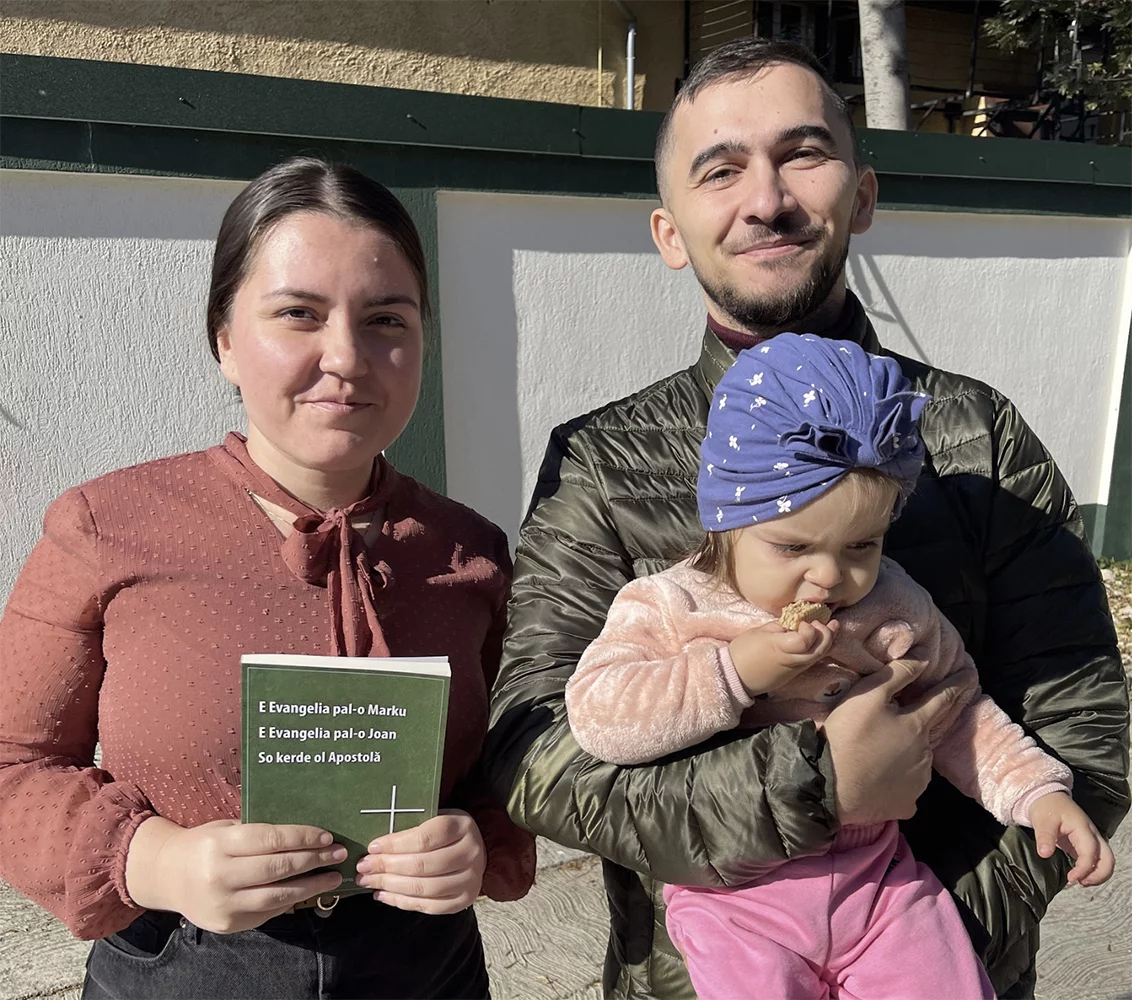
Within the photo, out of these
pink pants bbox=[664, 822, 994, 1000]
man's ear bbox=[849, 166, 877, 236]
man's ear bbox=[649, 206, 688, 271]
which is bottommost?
pink pants bbox=[664, 822, 994, 1000]

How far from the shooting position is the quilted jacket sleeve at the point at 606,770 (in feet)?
5.50

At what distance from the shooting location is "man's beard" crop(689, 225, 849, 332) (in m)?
2.04

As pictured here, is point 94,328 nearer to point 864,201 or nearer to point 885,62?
point 864,201

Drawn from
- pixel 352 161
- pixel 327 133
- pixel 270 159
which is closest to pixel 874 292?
pixel 352 161

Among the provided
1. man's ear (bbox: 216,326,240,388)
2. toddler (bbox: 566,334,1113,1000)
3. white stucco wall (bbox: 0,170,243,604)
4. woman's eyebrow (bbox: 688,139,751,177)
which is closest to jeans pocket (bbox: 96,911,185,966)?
toddler (bbox: 566,334,1113,1000)

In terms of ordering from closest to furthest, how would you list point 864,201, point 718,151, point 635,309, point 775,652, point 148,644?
point 775,652
point 148,644
point 718,151
point 864,201
point 635,309

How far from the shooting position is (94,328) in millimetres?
4461

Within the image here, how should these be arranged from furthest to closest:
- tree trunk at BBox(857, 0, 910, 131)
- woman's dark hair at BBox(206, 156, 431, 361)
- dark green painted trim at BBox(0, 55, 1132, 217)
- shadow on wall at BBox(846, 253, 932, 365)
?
tree trunk at BBox(857, 0, 910, 131) → shadow on wall at BBox(846, 253, 932, 365) → dark green painted trim at BBox(0, 55, 1132, 217) → woman's dark hair at BBox(206, 156, 431, 361)

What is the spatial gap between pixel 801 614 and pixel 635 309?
4.09 meters

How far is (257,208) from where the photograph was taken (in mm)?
1960

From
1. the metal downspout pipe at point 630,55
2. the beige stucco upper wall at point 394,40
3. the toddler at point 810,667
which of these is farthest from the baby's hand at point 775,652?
the metal downspout pipe at point 630,55

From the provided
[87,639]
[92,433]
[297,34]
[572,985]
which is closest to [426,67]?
[297,34]

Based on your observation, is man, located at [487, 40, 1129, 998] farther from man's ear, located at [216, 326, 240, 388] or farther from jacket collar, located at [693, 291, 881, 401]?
man's ear, located at [216, 326, 240, 388]

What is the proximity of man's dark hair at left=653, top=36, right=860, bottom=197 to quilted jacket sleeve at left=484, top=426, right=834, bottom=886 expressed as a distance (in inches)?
32.2
